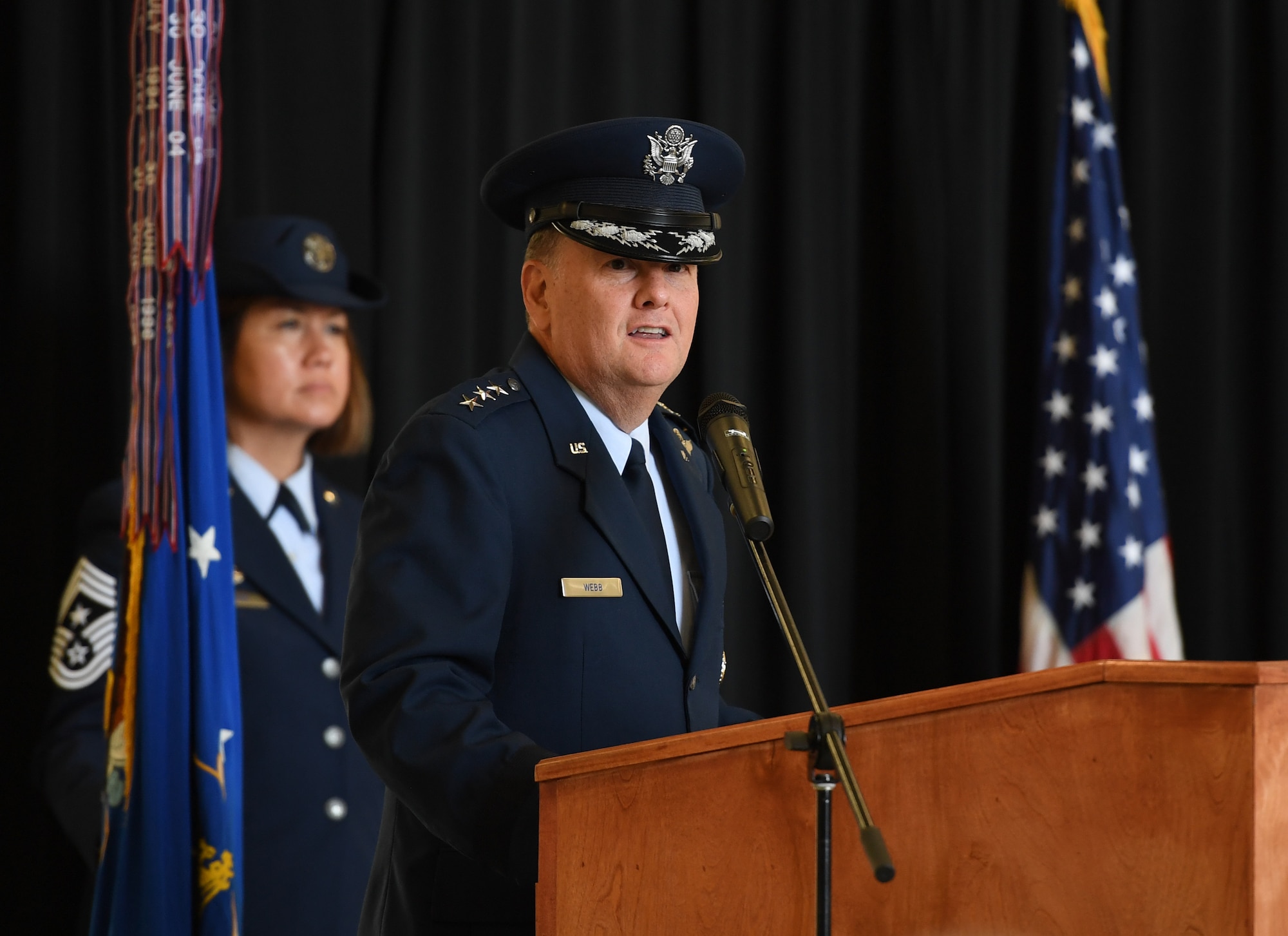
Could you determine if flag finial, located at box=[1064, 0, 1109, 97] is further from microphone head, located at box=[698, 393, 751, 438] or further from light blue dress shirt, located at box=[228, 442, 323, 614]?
microphone head, located at box=[698, 393, 751, 438]

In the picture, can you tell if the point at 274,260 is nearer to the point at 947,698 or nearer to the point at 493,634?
the point at 493,634

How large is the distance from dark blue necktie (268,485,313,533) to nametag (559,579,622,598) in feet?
4.47

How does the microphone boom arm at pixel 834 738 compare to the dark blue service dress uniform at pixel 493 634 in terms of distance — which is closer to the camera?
the microphone boom arm at pixel 834 738

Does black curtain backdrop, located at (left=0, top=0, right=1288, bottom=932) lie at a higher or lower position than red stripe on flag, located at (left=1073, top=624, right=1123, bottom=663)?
higher

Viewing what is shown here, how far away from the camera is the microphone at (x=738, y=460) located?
39.7 inches

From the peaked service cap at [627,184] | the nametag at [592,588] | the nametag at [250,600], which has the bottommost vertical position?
the nametag at [250,600]

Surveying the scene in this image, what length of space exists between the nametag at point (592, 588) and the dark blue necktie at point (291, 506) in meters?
1.36

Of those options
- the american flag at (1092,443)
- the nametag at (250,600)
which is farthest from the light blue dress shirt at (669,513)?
the american flag at (1092,443)

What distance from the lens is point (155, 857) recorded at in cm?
191

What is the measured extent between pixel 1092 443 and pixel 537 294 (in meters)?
2.04

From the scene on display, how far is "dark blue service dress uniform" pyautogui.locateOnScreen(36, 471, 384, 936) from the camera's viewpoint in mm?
2293

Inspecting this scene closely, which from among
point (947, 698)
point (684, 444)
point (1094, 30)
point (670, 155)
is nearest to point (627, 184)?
point (670, 155)

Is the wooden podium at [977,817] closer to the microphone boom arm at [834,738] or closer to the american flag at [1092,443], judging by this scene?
the microphone boom arm at [834,738]

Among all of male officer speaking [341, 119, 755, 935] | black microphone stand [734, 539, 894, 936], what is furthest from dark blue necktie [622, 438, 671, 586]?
black microphone stand [734, 539, 894, 936]
